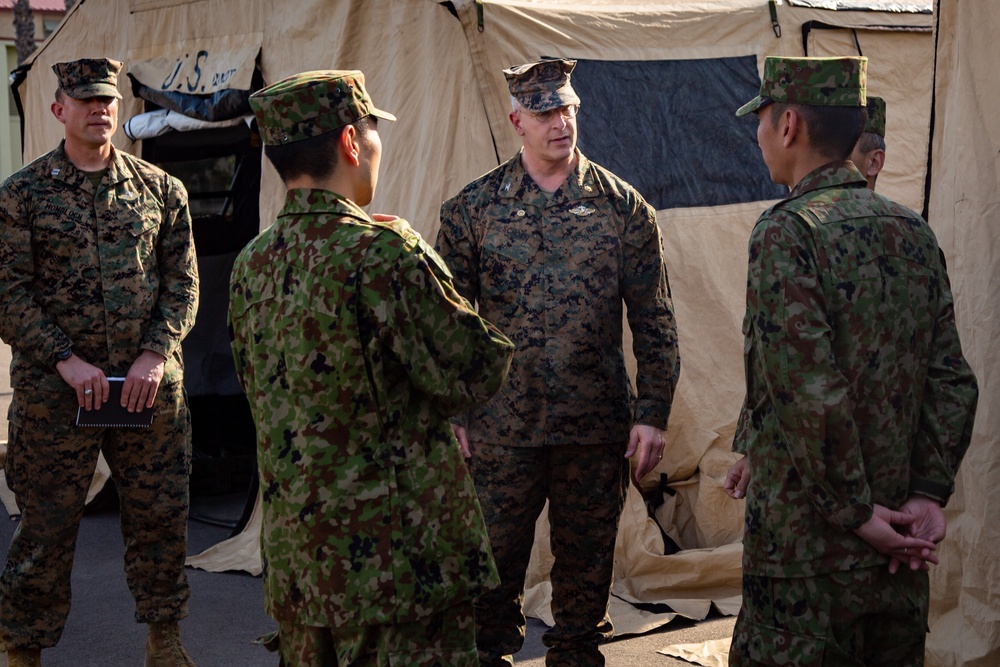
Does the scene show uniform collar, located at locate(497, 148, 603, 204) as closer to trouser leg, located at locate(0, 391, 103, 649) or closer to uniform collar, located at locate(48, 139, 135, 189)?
uniform collar, located at locate(48, 139, 135, 189)

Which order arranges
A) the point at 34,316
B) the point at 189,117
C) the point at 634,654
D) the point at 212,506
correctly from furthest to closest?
the point at 212,506, the point at 189,117, the point at 634,654, the point at 34,316

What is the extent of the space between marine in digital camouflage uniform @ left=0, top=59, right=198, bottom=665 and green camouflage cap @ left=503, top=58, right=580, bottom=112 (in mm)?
1436

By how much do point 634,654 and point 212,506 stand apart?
3.52 meters

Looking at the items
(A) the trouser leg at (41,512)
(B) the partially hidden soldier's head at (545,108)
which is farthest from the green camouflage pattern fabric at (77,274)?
(B) the partially hidden soldier's head at (545,108)

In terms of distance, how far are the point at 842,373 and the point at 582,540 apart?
56.2 inches

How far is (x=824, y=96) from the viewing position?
259 centimetres

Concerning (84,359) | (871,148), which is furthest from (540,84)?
(84,359)

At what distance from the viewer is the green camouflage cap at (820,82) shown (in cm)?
257

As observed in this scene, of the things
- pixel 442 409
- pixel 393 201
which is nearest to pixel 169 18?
pixel 393 201

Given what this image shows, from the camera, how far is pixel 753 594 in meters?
2.64

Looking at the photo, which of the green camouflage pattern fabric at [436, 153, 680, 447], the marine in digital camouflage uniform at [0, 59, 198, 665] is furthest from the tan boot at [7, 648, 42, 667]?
the green camouflage pattern fabric at [436, 153, 680, 447]

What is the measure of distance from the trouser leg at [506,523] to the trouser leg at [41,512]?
4.71 feet

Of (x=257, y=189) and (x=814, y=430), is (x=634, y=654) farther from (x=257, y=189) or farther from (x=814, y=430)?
(x=257, y=189)

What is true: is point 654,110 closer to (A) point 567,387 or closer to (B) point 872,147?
(B) point 872,147
